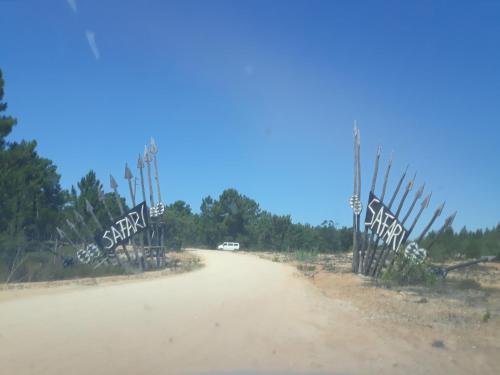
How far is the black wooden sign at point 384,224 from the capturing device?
1816 centimetres

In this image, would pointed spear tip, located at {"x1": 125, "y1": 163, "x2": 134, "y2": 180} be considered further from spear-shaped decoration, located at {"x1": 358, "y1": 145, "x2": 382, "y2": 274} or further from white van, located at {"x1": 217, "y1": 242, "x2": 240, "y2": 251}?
white van, located at {"x1": 217, "y1": 242, "x2": 240, "y2": 251}

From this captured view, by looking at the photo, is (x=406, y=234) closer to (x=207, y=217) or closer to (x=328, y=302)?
(x=328, y=302)

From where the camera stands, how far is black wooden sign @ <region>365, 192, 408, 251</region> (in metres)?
18.2

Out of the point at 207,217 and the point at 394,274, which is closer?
the point at 394,274

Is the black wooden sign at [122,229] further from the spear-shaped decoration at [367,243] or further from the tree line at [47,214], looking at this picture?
the spear-shaped decoration at [367,243]

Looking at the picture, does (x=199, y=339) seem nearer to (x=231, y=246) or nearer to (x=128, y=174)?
(x=128, y=174)

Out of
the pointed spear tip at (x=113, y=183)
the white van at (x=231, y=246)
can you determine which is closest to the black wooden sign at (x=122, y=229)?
the pointed spear tip at (x=113, y=183)

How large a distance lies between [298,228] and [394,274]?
174 feet

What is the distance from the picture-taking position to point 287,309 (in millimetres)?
11820

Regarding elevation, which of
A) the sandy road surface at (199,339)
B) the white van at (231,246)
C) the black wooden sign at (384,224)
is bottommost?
the sandy road surface at (199,339)

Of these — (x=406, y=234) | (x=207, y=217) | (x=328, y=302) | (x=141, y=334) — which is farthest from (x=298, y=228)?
(x=141, y=334)

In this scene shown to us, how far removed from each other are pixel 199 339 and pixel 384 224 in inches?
466

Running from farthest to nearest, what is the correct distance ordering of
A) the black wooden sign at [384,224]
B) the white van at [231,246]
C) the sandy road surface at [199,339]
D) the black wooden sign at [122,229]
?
the white van at [231,246], the black wooden sign at [122,229], the black wooden sign at [384,224], the sandy road surface at [199,339]

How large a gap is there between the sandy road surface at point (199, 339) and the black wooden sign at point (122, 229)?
33.2 ft
